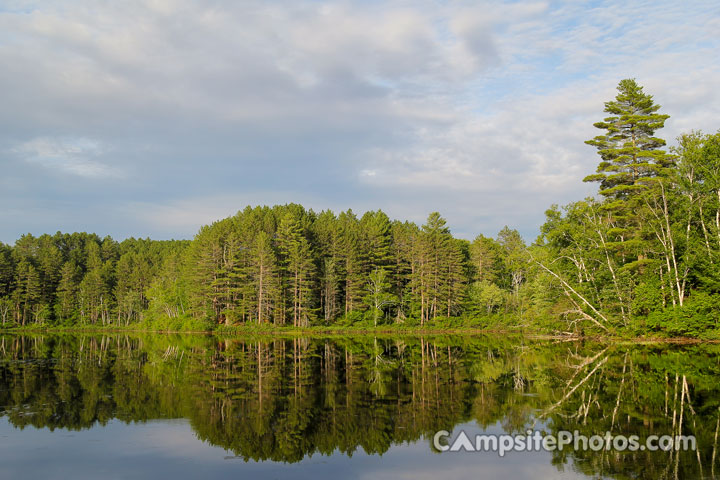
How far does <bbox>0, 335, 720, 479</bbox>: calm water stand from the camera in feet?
33.1

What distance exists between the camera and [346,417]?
45.9 ft

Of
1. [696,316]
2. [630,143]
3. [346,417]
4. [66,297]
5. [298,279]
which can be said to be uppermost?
[630,143]

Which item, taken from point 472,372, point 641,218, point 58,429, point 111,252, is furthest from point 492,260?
point 111,252

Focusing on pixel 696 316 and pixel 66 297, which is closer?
pixel 696 316

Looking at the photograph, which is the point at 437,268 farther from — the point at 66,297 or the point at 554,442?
the point at 66,297

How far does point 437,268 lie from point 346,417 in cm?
5521

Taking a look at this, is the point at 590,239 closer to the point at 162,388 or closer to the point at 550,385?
the point at 550,385

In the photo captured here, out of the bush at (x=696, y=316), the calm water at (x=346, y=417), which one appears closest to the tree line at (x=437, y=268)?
the bush at (x=696, y=316)

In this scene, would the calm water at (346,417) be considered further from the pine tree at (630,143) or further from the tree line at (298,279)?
the tree line at (298,279)

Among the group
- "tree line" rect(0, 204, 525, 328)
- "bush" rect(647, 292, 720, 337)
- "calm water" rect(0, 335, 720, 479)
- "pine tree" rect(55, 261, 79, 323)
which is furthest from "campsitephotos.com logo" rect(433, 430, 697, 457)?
"pine tree" rect(55, 261, 79, 323)

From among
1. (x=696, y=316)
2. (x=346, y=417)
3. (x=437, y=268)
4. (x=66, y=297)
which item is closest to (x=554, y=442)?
(x=346, y=417)

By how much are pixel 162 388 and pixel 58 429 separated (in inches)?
250

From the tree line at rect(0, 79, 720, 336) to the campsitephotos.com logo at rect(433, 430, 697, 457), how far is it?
2767 centimetres

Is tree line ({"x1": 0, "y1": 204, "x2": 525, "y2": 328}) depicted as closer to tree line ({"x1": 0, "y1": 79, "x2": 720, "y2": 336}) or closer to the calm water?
tree line ({"x1": 0, "y1": 79, "x2": 720, "y2": 336})
